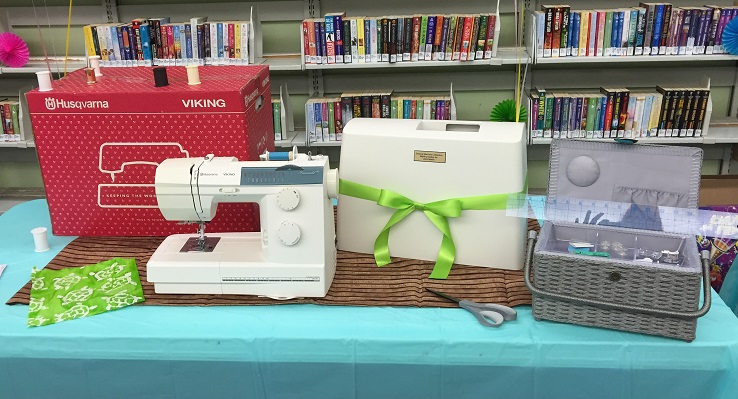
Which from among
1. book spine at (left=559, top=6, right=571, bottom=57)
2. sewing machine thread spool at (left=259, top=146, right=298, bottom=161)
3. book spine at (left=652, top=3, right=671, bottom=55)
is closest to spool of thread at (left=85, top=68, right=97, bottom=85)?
sewing machine thread spool at (left=259, top=146, right=298, bottom=161)

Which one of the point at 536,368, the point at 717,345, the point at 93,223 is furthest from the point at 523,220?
the point at 93,223

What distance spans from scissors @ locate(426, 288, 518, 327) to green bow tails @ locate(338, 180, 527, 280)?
0.13 metres

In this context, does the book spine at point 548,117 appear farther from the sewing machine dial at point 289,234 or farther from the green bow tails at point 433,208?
the sewing machine dial at point 289,234

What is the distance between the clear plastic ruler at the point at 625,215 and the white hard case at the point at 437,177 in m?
0.04

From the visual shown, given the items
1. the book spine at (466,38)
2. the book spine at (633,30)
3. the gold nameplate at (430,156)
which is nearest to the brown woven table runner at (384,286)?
the gold nameplate at (430,156)

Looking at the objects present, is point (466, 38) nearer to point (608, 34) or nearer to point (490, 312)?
point (608, 34)

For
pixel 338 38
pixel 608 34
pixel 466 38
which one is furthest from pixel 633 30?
pixel 338 38

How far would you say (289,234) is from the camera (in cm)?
132

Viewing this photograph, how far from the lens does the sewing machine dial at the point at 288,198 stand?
132 cm

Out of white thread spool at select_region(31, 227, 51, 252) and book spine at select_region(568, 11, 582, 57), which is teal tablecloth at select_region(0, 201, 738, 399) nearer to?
white thread spool at select_region(31, 227, 51, 252)

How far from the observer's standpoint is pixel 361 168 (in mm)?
1455

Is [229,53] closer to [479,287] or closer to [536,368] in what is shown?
[479,287]

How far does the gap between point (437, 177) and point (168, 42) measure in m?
2.39

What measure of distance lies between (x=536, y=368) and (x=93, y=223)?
1.19 meters
